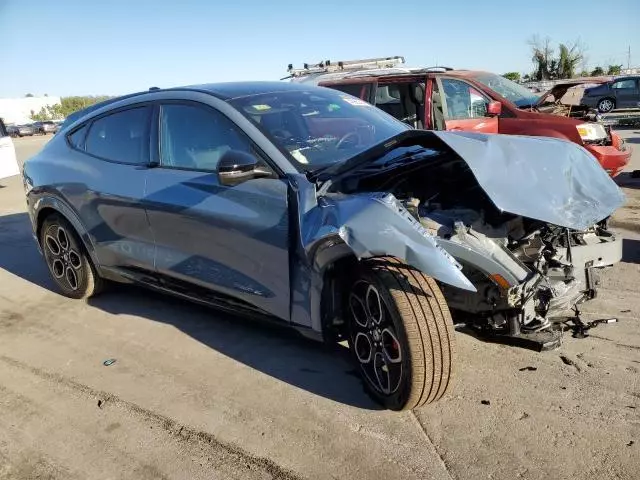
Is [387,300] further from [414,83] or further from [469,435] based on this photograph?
[414,83]

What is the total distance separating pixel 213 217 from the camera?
11.9 feet

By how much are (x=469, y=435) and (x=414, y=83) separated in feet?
22.3

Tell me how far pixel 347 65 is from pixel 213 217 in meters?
11.7

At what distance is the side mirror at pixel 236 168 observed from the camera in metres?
3.26

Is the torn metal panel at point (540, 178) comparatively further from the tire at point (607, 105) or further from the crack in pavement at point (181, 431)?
the tire at point (607, 105)

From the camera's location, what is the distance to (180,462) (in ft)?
9.21

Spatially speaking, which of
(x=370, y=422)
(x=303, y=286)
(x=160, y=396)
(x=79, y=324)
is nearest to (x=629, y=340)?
(x=370, y=422)

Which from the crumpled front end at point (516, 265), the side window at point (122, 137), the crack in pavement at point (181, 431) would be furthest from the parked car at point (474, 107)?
the crack in pavement at point (181, 431)

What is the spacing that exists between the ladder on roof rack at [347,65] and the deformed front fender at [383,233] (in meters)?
11.3

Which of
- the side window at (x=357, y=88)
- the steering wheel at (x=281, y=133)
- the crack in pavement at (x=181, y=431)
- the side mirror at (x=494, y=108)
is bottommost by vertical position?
the crack in pavement at (x=181, y=431)

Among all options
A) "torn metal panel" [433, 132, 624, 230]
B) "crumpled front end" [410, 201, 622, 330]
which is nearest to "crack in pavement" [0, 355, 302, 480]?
"crumpled front end" [410, 201, 622, 330]

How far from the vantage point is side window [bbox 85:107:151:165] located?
169 inches

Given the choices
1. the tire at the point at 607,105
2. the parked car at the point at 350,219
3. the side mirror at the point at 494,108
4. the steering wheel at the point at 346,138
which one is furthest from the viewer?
the tire at the point at 607,105

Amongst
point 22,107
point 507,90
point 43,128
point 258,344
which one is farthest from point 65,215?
point 22,107
